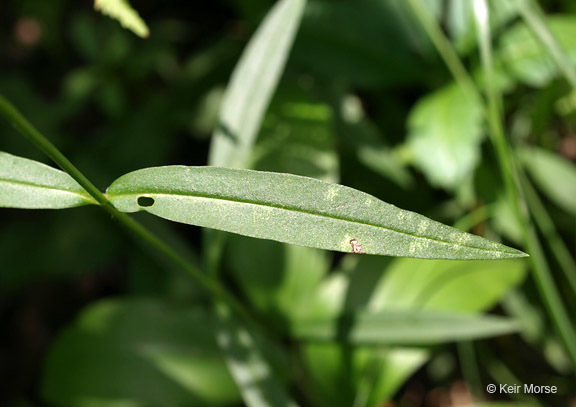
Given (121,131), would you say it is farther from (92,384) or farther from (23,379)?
(23,379)

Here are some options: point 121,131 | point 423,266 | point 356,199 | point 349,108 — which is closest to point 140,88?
point 121,131

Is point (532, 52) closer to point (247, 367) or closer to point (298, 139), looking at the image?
point (298, 139)

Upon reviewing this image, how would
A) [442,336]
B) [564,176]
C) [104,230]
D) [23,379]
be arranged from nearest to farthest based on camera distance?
[442,336] < [564,176] < [104,230] < [23,379]

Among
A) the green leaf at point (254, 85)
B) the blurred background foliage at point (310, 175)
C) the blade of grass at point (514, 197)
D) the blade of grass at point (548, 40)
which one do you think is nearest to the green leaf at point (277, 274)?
the blurred background foliage at point (310, 175)

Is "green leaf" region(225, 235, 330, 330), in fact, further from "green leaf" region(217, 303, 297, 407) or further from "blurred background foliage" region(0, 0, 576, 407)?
"green leaf" region(217, 303, 297, 407)

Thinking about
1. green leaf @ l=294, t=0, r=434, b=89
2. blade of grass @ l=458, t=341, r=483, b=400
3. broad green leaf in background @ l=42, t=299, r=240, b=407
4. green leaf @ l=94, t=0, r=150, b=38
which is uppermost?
green leaf @ l=94, t=0, r=150, b=38

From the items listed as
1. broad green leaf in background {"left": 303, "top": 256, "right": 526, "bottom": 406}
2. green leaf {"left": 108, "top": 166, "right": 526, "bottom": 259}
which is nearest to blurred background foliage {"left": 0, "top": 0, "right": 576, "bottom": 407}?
broad green leaf in background {"left": 303, "top": 256, "right": 526, "bottom": 406}

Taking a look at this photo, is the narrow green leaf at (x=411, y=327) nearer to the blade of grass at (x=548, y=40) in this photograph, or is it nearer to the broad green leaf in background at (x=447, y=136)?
the broad green leaf in background at (x=447, y=136)
